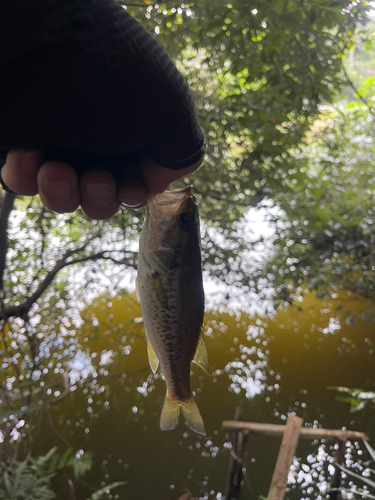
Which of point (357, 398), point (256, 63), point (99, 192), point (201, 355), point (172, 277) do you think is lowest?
point (357, 398)

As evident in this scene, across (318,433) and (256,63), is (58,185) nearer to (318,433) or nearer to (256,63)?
(256,63)

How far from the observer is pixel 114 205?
1064 mm

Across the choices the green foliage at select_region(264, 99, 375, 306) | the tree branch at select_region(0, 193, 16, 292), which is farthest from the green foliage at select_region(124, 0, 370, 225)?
the tree branch at select_region(0, 193, 16, 292)

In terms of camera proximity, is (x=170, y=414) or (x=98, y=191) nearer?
(x=98, y=191)

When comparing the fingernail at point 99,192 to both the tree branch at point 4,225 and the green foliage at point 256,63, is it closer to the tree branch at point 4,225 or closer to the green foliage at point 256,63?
the green foliage at point 256,63

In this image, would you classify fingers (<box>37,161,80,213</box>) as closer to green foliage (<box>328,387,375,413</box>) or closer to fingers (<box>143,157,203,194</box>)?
fingers (<box>143,157,203,194</box>)

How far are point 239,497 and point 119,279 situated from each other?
3069 millimetres

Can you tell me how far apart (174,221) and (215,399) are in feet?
14.1

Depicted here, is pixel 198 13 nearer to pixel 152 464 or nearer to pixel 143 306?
pixel 143 306

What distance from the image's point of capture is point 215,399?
175 inches

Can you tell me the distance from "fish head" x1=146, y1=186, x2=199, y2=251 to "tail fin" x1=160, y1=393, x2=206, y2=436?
2.06 feet

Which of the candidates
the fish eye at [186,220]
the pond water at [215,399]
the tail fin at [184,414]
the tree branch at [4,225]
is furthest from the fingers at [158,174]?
the pond water at [215,399]

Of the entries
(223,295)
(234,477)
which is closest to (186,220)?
Result: (223,295)

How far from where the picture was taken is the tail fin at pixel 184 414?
1106 mm
